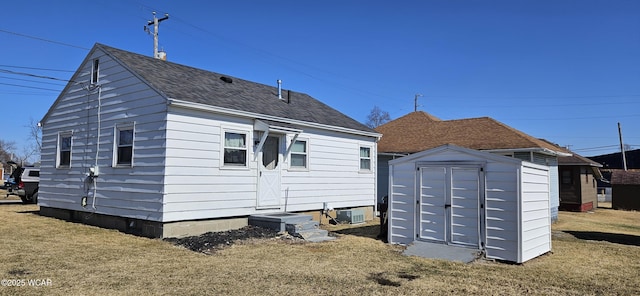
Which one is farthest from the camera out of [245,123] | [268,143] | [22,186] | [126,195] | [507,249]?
[22,186]

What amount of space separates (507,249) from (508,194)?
1049 millimetres

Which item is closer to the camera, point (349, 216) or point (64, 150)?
point (64, 150)

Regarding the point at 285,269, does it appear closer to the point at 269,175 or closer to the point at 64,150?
the point at 269,175

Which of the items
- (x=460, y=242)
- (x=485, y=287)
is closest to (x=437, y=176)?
(x=460, y=242)

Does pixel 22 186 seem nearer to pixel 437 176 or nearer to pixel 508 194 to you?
pixel 437 176

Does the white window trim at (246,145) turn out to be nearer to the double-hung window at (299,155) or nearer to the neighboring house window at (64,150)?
the double-hung window at (299,155)

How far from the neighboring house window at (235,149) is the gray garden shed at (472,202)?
3991 mm

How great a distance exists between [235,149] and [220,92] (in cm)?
196

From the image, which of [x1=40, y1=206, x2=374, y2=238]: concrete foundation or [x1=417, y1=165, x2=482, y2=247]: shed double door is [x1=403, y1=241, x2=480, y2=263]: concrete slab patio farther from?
[x1=40, y1=206, x2=374, y2=238]: concrete foundation

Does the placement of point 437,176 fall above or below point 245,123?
below

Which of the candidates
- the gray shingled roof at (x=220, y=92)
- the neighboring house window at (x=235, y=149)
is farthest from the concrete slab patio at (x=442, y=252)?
the gray shingled roof at (x=220, y=92)

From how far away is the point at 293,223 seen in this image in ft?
35.8

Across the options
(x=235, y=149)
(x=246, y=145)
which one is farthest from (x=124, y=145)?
(x=246, y=145)

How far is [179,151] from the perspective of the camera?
33.4 ft
